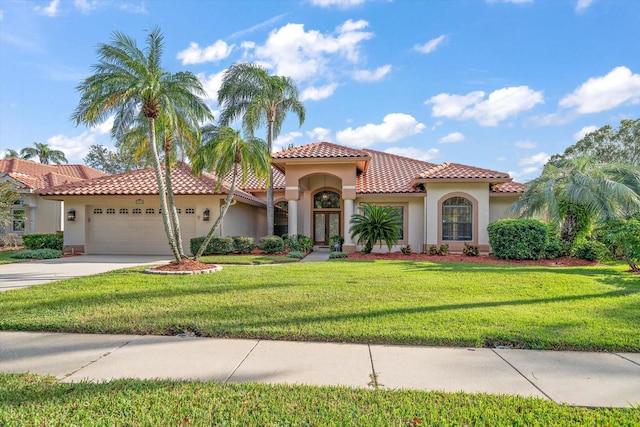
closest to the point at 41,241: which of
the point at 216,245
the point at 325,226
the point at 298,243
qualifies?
the point at 216,245

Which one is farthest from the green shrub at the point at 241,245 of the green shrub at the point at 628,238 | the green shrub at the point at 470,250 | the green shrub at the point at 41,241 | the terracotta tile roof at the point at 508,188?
the green shrub at the point at 628,238

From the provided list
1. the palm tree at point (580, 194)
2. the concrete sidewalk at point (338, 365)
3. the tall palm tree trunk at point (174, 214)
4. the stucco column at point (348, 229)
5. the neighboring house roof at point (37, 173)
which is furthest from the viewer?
the neighboring house roof at point (37, 173)

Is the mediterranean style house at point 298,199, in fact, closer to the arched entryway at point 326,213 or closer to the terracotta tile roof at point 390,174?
the terracotta tile roof at point 390,174

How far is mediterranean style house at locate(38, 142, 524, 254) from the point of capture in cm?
1702

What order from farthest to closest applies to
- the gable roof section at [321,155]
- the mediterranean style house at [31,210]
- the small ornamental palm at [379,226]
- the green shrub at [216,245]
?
the mediterranean style house at [31,210]
the gable roof section at [321,155]
the green shrub at [216,245]
the small ornamental palm at [379,226]

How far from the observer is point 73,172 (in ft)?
98.9

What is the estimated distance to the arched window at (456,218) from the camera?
17.3m

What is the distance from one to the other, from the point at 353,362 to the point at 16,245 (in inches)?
1008

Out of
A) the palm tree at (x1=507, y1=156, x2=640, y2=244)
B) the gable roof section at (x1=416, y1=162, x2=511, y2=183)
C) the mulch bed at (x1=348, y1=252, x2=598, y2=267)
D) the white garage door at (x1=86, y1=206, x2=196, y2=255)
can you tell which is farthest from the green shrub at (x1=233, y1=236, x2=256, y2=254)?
the palm tree at (x1=507, y1=156, x2=640, y2=244)

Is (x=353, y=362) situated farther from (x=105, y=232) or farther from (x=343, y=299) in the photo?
(x=105, y=232)

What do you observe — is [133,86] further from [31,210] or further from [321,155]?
[31,210]

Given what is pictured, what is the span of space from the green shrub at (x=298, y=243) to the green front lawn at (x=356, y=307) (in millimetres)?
6758

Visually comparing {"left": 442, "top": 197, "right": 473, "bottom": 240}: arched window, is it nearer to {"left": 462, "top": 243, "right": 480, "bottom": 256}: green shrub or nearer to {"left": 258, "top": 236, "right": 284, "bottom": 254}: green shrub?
{"left": 462, "top": 243, "right": 480, "bottom": 256}: green shrub

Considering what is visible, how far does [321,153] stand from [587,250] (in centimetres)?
1188
